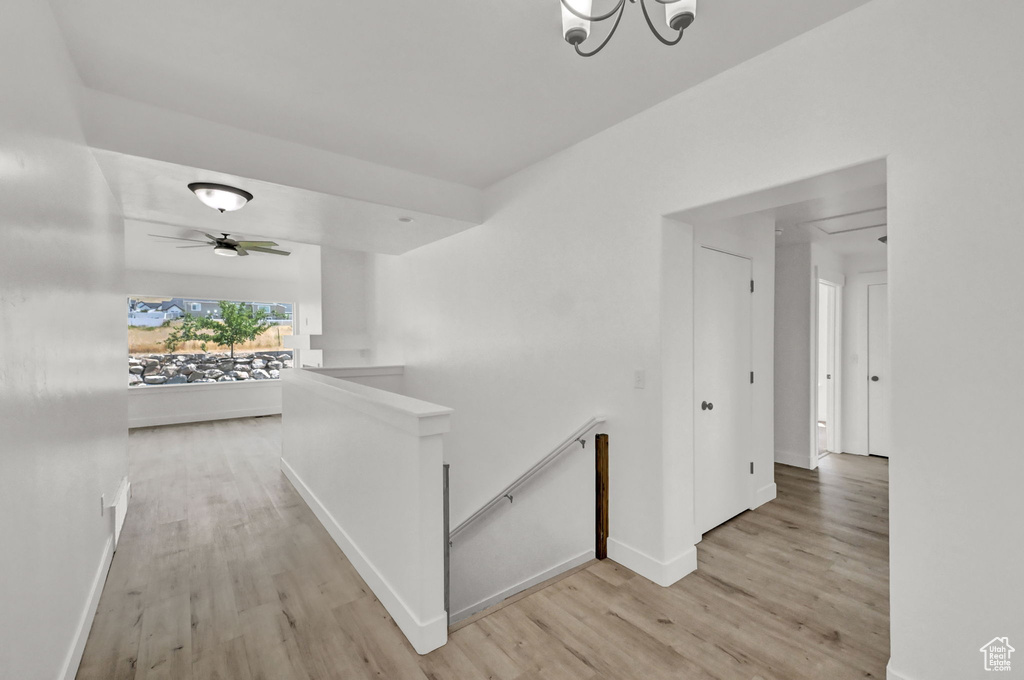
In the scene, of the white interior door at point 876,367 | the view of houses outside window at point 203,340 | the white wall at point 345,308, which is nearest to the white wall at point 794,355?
the white interior door at point 876,367

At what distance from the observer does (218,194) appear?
307cm

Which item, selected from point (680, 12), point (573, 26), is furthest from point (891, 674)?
point (573, 26)

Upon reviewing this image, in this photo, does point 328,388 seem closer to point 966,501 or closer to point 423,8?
point 423,8

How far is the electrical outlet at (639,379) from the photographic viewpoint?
278 centimetres

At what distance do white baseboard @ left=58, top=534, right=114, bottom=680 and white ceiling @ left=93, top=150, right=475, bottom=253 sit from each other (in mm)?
2452

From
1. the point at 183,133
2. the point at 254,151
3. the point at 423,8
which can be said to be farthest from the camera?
the point at 254,151

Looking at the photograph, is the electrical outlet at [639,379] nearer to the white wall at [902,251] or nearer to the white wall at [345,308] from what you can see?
the white wall at [902,251]

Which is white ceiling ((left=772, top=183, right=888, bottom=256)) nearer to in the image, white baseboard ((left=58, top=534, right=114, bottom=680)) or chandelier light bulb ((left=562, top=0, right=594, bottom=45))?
chandelier light bulb ((left=562, top=0, right=594, bottom=45))

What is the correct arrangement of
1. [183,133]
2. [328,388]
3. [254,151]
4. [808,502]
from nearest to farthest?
[183,133] → [254,151] → [328,388] → [808,502]

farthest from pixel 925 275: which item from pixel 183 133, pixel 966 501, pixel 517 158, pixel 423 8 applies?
pixel 183 133

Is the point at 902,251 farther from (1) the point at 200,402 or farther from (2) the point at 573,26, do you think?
(1) the point at 200,402

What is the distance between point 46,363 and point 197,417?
7561 millimetres

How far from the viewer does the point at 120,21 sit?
2.03 meters

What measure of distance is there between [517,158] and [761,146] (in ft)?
6.16
